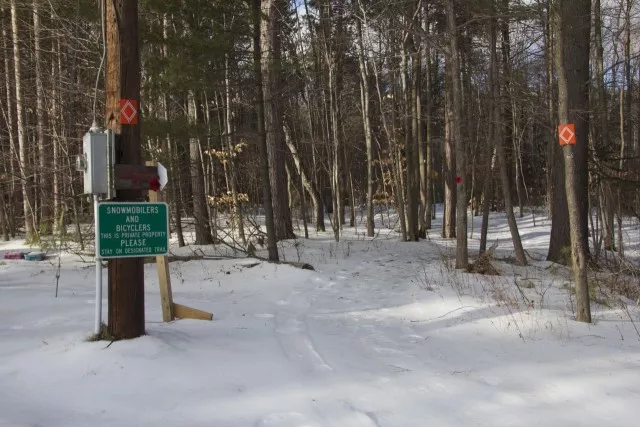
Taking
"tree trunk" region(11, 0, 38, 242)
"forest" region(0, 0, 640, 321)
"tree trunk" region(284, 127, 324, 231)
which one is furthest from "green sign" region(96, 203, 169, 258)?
"tree trunk" region(284, 127, 324, 231)

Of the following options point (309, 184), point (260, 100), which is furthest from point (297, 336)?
point (309, 184)

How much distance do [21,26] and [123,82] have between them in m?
16.1

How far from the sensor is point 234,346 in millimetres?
5285

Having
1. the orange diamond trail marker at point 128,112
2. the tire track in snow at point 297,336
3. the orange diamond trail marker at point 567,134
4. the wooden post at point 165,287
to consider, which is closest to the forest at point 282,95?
the orange diamond trail marker at point 567,134

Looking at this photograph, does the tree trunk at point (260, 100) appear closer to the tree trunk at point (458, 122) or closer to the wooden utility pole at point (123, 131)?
the tree trunk at point (458, 122)

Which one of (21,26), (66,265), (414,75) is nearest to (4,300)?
(66,265)

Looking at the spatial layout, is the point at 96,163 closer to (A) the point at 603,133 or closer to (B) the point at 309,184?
(A) the point at 603,133

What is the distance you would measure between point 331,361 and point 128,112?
327 centimetres

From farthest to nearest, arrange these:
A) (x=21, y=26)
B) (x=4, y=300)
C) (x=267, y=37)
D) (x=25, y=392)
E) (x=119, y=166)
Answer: (x=21, y=26) < (x=267, y=37) < (x=4, y=300) < (x=119, y=166) < (x=25, y=392)

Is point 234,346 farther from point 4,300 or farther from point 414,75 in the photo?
point 414,75

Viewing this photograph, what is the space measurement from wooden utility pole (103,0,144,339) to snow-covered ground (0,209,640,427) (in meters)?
0.25

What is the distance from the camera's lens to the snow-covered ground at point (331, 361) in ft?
12.1

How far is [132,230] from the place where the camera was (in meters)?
4.91

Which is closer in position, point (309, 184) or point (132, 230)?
point (132, 230)
